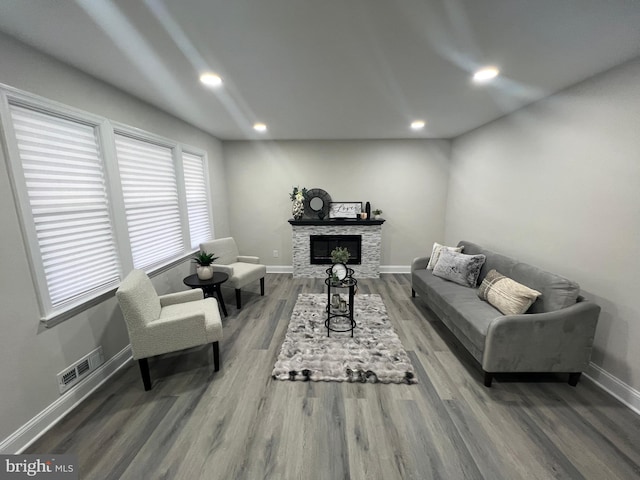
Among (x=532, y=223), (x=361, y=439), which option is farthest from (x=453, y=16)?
(x=361, y=439)

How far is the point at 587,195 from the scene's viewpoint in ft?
6.95

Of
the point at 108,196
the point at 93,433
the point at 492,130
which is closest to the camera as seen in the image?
the point at 93,433

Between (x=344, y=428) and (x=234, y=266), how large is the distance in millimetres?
2694

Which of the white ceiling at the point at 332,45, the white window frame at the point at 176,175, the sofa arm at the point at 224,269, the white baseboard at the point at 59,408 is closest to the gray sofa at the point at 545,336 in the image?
the white ceiling at the point at 332,45

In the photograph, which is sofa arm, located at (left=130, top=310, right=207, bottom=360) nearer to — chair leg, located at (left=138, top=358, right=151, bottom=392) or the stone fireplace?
chair leg, located at (left=138, top=358, right=151, bottom=392)

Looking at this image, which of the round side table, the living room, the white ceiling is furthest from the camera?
the round side table

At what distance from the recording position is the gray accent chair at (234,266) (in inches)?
134

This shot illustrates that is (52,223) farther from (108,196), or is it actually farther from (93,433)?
(93,433)

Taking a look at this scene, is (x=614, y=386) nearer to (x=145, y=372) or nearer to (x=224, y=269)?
(x=145, y=372)

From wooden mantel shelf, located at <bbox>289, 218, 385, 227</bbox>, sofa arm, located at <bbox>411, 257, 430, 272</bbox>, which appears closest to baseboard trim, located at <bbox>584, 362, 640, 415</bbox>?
sofa arm, located at <bbox>411, 257, 430, 272</bbox>

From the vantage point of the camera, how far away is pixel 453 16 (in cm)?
135

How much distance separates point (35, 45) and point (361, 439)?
11.0 ft

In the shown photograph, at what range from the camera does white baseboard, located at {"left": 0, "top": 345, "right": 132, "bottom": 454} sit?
150 cm

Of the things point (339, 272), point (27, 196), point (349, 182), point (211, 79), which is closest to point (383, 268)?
point (349, 182)
